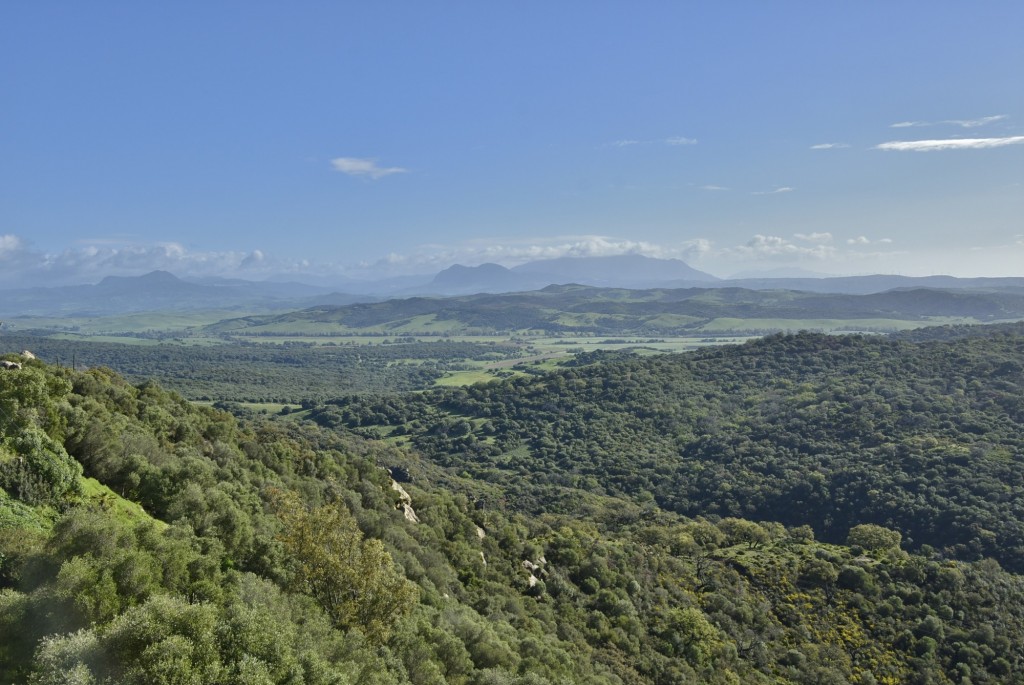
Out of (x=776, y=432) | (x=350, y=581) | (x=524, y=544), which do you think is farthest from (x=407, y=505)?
(x=776, y=432)

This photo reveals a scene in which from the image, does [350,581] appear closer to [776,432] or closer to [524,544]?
[524,544]

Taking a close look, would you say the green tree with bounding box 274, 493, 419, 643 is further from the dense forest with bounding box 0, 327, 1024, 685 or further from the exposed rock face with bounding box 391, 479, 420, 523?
the exposed rock face with bounding box 391, 479, 420, 523

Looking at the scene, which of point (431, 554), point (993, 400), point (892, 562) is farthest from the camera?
point (993, 400)

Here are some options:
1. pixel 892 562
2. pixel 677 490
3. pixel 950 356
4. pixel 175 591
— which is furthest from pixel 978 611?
pixel 950 356

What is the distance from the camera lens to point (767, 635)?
51.2 m

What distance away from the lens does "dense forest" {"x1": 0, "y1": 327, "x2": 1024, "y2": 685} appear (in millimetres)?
16641

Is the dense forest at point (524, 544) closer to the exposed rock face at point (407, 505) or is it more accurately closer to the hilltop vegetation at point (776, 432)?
the exposed rock face at point (407, 505)

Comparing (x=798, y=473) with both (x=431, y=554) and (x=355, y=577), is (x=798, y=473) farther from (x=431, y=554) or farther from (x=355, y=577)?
(x=355, y=577)

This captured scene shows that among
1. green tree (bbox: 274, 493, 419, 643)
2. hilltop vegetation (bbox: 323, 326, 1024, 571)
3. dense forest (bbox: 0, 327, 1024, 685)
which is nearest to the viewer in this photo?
dense forest (bbox: 0, 327, 1024, 685)

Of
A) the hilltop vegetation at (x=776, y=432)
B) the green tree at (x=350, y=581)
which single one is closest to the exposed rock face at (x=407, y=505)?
the green tree at (x=350, y=581)

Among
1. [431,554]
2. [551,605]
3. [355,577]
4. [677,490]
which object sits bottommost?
[677,490]

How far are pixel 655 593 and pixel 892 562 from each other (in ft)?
98.1

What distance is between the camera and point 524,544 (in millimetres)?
52562

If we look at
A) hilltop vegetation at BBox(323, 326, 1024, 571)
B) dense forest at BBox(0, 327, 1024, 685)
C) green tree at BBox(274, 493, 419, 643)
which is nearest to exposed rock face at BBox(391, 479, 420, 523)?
dense forest at BBox(0, 327, 1024, 685)
